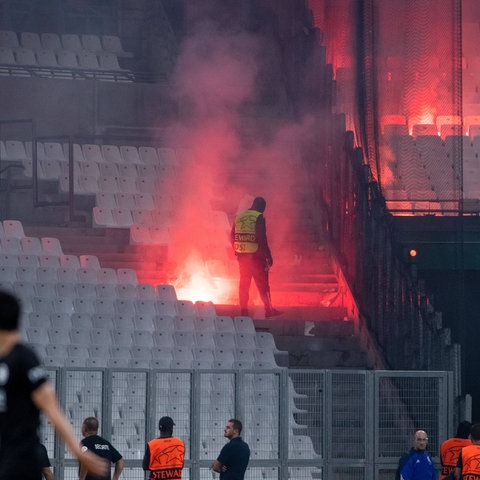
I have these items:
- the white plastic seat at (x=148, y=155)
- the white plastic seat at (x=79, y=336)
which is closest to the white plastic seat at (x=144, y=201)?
the white plastic seat at (x=148, y=155)

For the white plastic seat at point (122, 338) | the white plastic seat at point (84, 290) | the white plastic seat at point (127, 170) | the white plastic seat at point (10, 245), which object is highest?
the white plastic seat at point (127, 170)

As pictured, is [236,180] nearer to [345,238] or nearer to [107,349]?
[345,238]

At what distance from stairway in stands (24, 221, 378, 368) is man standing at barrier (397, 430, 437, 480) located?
12.6ft

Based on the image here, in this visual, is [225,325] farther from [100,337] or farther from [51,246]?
[51,246]

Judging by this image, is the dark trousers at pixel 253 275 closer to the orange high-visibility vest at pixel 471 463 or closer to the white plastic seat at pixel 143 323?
the white plastic seat at pixel 143 323

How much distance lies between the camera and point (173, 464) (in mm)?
11492

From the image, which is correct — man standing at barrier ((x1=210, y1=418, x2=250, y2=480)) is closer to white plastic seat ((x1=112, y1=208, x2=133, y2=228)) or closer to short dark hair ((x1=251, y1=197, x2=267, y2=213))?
short dark hair ((x1=251, y1=197, x2=267, y2=213))

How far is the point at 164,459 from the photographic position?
11.5 metres

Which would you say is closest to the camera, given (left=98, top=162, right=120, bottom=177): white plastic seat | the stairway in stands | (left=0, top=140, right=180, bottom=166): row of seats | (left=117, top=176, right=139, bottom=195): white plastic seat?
the stairway in stands

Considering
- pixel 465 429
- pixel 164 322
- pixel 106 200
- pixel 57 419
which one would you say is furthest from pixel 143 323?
pixel 57 419

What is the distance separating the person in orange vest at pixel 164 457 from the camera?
11.5 meters

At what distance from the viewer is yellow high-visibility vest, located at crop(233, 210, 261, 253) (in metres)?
16.5

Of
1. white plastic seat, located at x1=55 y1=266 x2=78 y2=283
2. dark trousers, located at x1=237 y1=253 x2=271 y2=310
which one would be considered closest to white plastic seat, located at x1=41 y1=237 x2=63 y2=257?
white plastic seat, located at x1=55 y1=266 x2=78 y2=283

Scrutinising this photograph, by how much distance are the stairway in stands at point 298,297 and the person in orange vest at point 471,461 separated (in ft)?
15.2
